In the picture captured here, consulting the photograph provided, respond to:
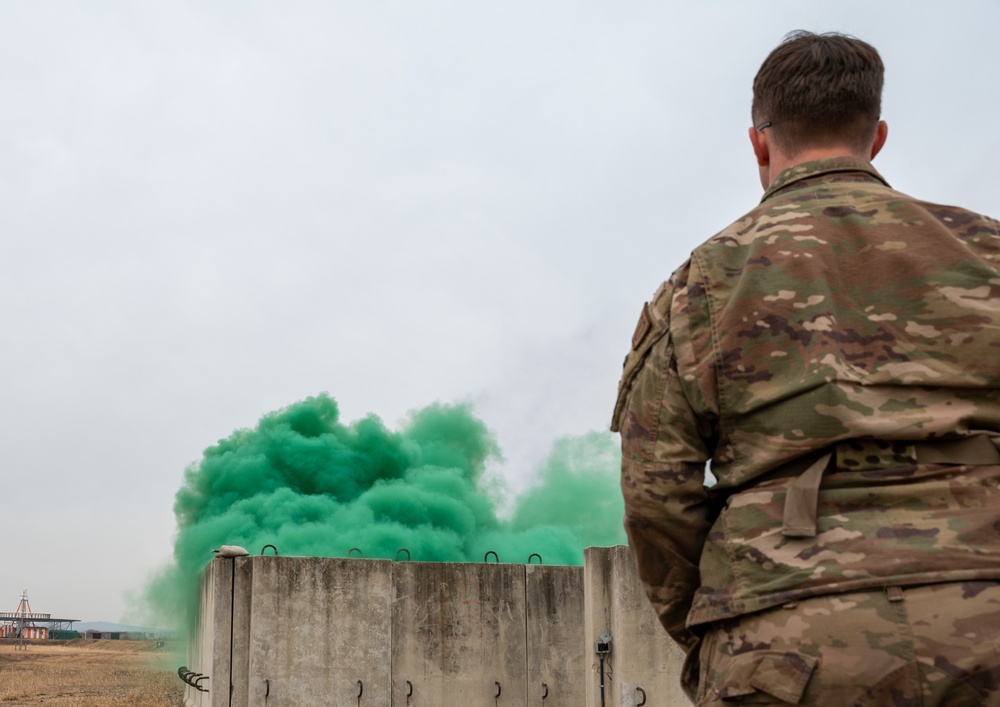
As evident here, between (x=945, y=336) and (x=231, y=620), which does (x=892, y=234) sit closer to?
(x=945, y=336)

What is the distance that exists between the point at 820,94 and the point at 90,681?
27.5 meters

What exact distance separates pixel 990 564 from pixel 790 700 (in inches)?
16.0

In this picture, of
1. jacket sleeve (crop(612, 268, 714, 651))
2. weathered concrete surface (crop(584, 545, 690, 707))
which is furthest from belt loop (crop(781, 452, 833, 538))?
weathered concrete surface (crop(584, 545, 690, 707))

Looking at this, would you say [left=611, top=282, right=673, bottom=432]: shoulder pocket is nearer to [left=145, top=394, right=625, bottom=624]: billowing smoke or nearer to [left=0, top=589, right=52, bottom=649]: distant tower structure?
[left=145, top=394, right=625, bottom=624]: billowing smoke

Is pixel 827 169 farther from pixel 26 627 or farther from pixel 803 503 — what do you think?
pixel 26 627

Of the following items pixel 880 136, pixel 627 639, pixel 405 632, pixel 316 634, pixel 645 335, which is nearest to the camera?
pixel 645 335

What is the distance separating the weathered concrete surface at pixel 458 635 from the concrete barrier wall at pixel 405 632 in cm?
1

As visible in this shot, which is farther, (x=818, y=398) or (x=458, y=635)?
(x=458, y=635)

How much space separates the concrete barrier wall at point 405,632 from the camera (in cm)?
983

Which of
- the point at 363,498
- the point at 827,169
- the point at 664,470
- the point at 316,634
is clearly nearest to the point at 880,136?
the point at 827,169

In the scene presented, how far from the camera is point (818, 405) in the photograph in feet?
6.13

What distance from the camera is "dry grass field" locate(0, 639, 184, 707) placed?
1938 centimetres

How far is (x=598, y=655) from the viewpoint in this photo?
916cm

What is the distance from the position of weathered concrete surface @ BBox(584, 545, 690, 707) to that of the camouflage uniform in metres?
7.01
